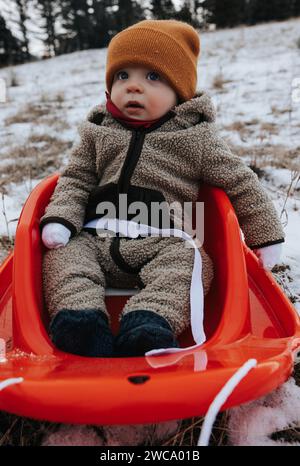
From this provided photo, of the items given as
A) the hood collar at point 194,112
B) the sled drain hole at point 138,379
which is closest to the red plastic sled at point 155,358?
the sled drain hole at point 138,379

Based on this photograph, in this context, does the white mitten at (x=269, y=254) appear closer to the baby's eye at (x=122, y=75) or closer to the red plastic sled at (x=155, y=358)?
the red plastic sled at (x=155, y=358)

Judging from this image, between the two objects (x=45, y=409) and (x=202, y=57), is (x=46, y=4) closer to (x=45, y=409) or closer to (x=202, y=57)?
(x=202, y=57)

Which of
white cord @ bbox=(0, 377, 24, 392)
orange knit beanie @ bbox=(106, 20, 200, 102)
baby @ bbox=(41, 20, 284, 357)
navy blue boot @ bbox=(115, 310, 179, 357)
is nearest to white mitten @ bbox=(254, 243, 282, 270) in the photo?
baby @ bbox=(41, 20, 284, 357)

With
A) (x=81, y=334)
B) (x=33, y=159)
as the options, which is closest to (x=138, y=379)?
(x=81, y=334)

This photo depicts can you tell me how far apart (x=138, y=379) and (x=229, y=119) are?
10.4 feet

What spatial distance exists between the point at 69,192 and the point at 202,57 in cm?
619

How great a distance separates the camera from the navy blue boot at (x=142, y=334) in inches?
39.4

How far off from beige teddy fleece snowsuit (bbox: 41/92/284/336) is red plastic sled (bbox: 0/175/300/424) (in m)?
0.07

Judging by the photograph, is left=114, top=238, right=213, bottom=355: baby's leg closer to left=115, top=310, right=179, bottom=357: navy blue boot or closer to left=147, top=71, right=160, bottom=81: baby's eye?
left=115, top=310, right=179, bottom=357: navy blue boot

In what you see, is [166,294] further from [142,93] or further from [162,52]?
[162,52]

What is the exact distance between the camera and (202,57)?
7.01 meters

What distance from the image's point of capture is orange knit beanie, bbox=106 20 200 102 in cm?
145

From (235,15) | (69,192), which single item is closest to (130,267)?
(69,192)

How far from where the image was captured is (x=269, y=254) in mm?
1364
